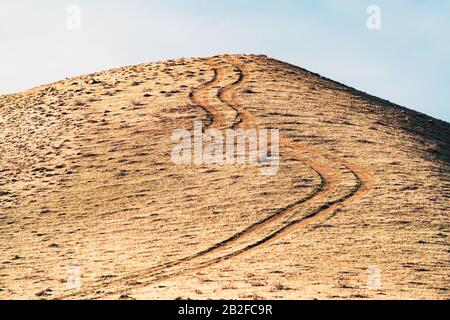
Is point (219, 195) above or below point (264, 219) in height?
above

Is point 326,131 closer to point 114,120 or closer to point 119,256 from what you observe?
point 114,120

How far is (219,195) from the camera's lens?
41625 mm

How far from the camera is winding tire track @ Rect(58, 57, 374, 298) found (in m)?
32.7

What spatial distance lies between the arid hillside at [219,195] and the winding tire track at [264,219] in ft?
0.33

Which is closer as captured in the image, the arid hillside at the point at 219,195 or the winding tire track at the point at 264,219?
the arid hillside at the point at 219,195

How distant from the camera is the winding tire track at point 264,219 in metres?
32.7

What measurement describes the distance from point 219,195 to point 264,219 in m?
4.07

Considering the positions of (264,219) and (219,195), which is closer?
(264,219)

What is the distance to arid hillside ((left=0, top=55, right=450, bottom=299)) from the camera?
1257 inches

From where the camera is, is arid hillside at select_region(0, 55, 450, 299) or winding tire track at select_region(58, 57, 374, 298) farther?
winding tire track at select_region(58, 57, 374, 298)

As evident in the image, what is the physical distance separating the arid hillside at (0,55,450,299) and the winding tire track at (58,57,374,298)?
0.10 metres

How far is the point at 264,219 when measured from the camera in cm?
→ 3809
